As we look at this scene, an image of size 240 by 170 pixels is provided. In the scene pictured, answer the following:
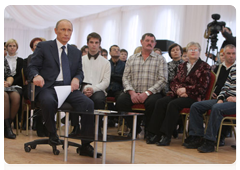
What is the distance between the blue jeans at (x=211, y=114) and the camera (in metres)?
3.27

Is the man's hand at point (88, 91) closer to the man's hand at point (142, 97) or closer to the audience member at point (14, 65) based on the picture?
the man's hand at point (142, 97)

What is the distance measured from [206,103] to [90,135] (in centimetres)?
144

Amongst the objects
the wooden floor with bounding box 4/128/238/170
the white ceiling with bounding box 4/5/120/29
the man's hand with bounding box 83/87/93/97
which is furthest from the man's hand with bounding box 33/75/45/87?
the white ceiling with bounding box 4/5/120/29

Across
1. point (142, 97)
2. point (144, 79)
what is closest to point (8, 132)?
point (142, 97)

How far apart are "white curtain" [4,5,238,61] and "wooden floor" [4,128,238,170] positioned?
3.93 meters

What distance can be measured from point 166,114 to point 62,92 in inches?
51.7

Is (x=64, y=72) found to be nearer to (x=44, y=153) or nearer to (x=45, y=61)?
(x=45, y=61)

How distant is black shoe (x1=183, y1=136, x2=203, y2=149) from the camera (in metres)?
3.48

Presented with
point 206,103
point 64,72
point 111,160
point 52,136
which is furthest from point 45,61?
point 206,103

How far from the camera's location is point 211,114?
331cm

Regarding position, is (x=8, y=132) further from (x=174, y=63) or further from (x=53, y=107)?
(x=174, y=63)

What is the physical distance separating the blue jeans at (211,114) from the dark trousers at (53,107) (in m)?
1.22

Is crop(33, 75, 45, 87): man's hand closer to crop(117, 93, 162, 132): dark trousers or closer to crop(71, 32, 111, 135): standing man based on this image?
crop(71, 32, 111, 135): standing man

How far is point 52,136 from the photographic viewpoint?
2.79 meters
